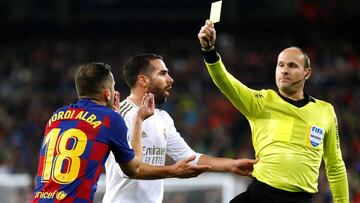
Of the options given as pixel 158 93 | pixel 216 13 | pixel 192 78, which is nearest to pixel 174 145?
pixel 158 93

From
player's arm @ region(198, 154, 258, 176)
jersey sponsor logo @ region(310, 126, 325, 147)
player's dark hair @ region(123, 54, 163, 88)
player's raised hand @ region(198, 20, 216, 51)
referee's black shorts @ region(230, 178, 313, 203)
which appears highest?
player's raised hand @ region(198, 20, 216, 51)

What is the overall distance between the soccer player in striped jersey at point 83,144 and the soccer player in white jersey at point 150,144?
720 mm

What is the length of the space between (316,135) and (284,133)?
0.24m

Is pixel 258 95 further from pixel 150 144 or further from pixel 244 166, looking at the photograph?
pixel 150 144

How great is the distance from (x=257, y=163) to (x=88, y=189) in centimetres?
140

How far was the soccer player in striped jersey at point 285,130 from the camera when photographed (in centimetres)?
621

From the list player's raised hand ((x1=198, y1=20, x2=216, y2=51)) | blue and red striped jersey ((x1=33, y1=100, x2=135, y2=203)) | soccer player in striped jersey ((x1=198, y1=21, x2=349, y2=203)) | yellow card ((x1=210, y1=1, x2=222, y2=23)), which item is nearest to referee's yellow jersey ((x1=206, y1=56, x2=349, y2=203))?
soccer player in striped jersey ((x1=198, y1=21, x2=349, y2=203))

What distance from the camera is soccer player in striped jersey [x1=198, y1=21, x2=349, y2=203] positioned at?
6.21 m

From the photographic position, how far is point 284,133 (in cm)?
630

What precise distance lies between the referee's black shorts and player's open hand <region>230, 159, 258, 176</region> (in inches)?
4.5

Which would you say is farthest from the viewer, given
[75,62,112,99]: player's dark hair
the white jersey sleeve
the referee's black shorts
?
the white jersey sleeve

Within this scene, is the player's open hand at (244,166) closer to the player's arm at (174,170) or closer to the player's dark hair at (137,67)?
the player's arm at (174,170)

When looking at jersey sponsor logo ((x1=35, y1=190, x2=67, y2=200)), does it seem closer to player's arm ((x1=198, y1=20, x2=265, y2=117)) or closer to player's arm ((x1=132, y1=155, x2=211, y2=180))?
player's arm ((x1=132, y1=155, x2=211, y2=180))

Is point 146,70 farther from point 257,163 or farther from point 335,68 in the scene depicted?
point 335,68
